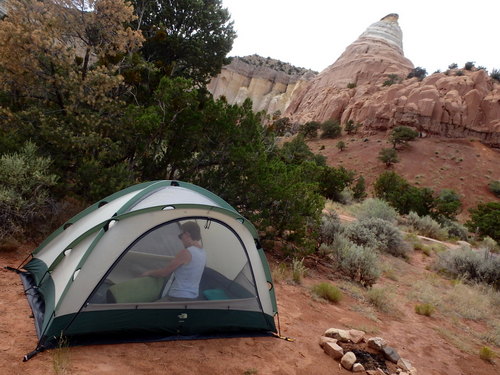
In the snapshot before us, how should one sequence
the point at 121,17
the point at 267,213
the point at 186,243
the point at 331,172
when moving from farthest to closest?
the point at 331,172, the point at 267,213, the point at 121,17, the point at 186,243

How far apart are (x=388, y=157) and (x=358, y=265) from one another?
108 ft

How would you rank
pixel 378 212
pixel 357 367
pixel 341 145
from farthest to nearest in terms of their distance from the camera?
pixel 341 145, pixel 378 212, pixel 357 367

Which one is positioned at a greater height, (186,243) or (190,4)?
(190,4)

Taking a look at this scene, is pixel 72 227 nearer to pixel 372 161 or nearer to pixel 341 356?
pixel 341 356

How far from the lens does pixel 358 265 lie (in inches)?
307

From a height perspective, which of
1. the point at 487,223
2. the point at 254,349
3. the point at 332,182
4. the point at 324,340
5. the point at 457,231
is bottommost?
the point at 254,349

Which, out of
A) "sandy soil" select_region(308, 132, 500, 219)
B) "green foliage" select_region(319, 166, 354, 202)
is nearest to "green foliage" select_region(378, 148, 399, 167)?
"sandy soil" select_region(308, 132, 500, 219)

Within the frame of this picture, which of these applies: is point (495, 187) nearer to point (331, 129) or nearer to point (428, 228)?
point (331, 129)

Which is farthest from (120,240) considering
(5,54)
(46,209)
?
(5,54)

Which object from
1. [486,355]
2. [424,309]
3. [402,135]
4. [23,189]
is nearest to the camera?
[486,355]

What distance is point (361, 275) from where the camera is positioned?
7707 millimetres

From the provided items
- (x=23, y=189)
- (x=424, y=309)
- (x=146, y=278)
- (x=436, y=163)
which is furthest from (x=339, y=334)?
(x=436, y=163)

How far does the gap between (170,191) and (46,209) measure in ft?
11.2

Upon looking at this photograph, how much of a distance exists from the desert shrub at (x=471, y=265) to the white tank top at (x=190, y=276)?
892 cm
